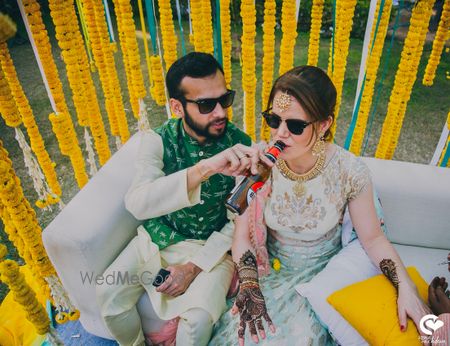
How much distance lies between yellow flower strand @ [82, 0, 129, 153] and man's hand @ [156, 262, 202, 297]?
50.4 inches

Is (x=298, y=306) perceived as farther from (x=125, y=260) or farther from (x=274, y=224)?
(x=125, y=260)

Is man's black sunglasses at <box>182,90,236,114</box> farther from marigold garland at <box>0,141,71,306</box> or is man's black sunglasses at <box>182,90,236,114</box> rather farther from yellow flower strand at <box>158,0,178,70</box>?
marigold garland at <box>0,141,71,306</box>

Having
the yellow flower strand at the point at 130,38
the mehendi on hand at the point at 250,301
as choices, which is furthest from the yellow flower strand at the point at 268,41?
the mehendi on hand at the point at 250,301

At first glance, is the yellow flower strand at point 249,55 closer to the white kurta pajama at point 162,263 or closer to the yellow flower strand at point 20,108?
the white kurta pajama at point 162,263

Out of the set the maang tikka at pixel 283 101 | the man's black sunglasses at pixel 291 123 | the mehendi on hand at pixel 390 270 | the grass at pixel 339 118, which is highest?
the maang tikka at pixel 283 101

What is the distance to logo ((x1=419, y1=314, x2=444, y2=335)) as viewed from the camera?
4.78ft

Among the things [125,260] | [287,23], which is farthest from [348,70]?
[125,260]

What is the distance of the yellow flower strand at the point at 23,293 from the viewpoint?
4.53 ft

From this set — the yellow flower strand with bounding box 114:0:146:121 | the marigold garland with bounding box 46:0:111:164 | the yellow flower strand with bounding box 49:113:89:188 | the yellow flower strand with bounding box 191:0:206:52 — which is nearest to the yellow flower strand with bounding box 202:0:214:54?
the yellow flower strand with bounding box 191:0:206:52

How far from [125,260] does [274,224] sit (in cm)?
85

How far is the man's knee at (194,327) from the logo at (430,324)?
0.96 m

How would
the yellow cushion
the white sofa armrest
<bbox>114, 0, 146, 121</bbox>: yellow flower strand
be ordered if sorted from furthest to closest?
<bbox>114, 0, 146, 121</bbox>: yellow flower strand, the white sofa armrest, the yellow cushion

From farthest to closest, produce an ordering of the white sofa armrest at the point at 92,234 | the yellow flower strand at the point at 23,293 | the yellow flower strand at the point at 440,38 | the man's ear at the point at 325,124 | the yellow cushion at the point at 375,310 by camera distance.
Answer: the yellow flower strand at the point at 440,38 < the white sofa armrest at the point at 92,234 < the man's ear at the point at 325,124 < the yellow cushion at the point at 375,310 < the yellow flower strand at the point at 23,293

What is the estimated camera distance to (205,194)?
197cm
